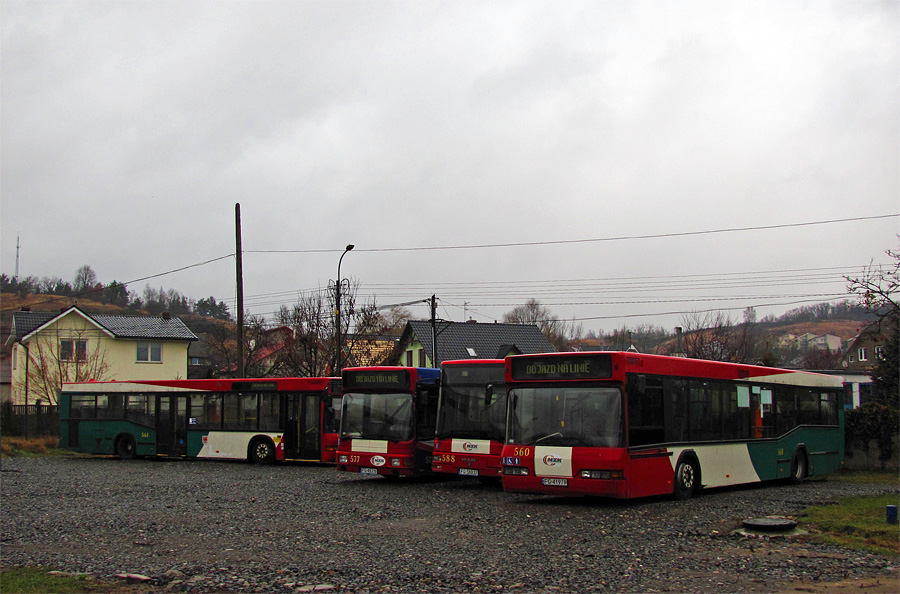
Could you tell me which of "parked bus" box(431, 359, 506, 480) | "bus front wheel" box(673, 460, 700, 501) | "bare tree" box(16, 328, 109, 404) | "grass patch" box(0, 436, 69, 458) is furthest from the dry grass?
"bus front wheel" box(673, 460, 700, 501)

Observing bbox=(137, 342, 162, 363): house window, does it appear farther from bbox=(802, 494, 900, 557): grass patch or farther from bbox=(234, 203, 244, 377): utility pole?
bbox=(802, 494, 900, 557): grass patch

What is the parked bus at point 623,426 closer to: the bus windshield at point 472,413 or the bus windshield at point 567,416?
the bus windshield at point 567,416

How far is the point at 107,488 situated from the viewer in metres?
19.2

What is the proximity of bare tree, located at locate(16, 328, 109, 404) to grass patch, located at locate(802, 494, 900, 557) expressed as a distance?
142ft

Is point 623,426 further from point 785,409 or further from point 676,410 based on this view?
point 785,409

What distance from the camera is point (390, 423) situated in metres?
19.8

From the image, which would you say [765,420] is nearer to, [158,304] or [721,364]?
[721,364]

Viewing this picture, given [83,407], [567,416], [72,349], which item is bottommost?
[83,407]

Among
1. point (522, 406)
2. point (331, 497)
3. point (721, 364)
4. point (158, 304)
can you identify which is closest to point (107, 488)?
point (331, 497)

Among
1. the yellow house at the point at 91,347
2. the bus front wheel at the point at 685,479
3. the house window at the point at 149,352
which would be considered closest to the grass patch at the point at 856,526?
the bus front wheel at the point at 685,479

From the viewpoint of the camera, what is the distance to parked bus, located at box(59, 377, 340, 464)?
85.5ft

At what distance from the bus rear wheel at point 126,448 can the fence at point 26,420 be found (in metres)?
12.6

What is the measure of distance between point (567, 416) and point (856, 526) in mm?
4721

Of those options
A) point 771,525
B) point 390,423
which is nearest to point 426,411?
point 390,423
